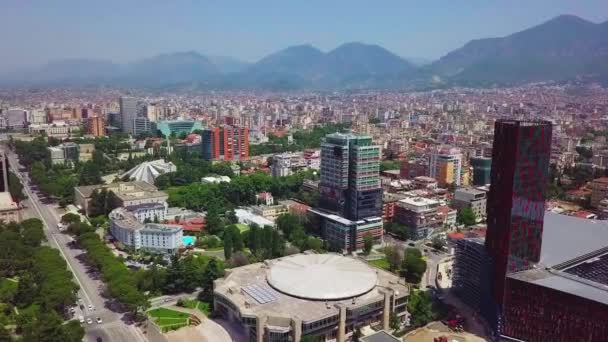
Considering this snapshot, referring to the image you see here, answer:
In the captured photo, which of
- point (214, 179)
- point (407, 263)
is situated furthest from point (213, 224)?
point (407, 263)

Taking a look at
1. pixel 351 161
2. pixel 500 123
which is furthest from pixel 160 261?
pixel 500 123

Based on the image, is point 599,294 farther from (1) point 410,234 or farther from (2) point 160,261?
(2) point 160,261

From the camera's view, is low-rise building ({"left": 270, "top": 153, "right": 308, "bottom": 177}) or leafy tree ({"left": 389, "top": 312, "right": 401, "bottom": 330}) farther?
low-rise building ({"left": 270, "top": 153, "right": 308, "bottom": 177})

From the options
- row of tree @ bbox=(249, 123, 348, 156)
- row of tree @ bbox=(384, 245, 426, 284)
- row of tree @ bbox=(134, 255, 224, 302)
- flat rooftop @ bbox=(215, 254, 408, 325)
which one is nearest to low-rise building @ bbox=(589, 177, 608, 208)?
row of tree @ bbox=(384, 245, 426, 284)

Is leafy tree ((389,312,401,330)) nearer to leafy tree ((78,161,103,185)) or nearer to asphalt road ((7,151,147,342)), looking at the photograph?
asphalt road ((7,151,147,342))

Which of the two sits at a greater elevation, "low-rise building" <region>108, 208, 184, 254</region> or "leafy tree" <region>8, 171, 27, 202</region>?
"leafy tree" <region>8, 171, 27, 202</region>

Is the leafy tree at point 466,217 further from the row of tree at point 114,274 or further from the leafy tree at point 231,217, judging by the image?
the row of tree at point 114,274
